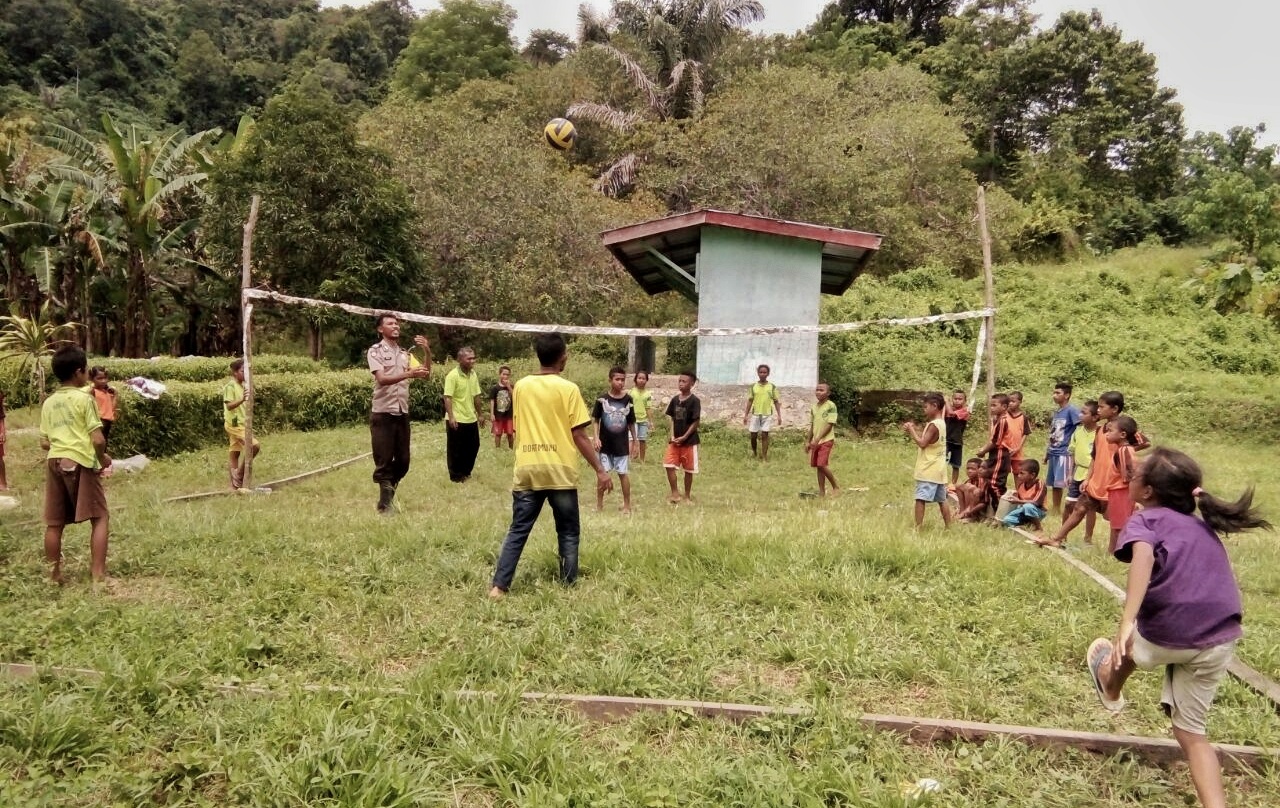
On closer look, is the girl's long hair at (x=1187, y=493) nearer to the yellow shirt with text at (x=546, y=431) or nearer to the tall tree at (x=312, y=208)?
the yellow shirt with text at (x=546, y=431)

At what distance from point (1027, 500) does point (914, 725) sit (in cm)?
556

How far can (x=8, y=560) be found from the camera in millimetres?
5516

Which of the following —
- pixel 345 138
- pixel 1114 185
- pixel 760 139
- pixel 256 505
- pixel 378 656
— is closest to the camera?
pixel 378 656

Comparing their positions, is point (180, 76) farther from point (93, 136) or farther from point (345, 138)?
point (345, 138)

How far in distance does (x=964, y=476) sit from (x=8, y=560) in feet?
33.8

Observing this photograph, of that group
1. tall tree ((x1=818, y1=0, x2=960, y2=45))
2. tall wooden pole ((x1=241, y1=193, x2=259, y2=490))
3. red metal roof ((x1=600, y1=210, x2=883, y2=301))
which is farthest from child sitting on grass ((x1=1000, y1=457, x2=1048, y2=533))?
tall tree ((x1=818, y1=0, x2=960, y2=45))

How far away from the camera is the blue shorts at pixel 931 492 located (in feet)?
22.8

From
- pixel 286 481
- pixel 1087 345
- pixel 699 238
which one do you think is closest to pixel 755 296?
pixel 699 238

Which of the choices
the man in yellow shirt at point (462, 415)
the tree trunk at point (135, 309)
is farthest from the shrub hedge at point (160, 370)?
the man in yellow shirt at point (462, 415)

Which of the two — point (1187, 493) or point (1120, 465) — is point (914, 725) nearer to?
point (1187, 493)

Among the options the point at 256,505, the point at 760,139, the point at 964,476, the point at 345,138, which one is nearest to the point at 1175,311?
the point at 760,139

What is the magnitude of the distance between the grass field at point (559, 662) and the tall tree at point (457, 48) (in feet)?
103

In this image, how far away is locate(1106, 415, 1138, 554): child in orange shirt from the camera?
593 centimetres

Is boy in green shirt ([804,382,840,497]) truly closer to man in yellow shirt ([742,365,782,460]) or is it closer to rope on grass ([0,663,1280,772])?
man in yellow shirt ([742,365,782,460])
